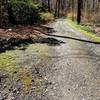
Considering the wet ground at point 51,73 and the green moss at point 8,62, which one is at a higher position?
the green moss at point 8,62

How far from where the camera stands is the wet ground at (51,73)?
6.70 m

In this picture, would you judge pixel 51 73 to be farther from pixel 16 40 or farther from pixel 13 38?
pixel 13 38

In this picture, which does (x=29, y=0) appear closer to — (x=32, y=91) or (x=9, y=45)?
(x=9, y=45)

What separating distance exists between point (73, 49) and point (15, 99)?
253 inches

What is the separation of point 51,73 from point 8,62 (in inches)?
84.9

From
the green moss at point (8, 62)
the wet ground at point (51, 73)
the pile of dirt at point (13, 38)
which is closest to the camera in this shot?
the wet ground at point (51, 73)

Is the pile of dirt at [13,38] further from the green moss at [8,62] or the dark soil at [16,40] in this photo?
the green moss at [8,62]

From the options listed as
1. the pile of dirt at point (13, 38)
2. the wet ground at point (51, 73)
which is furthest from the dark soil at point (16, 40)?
the wet ground at point (51, 73)

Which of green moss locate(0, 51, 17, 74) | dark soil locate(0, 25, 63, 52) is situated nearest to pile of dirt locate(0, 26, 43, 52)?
dark soil locate(0, 25, 63, 52)

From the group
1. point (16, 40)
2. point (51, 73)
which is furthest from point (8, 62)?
point (16, 40)

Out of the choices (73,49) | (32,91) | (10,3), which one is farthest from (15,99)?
(10,3)

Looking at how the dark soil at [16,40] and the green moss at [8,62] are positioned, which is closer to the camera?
the green moss at [8,62]

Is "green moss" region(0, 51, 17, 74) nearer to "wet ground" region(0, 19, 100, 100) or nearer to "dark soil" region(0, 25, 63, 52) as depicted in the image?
"wet ground" region(0, 19, 100, 100)

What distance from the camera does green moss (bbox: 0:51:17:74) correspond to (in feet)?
28.7
